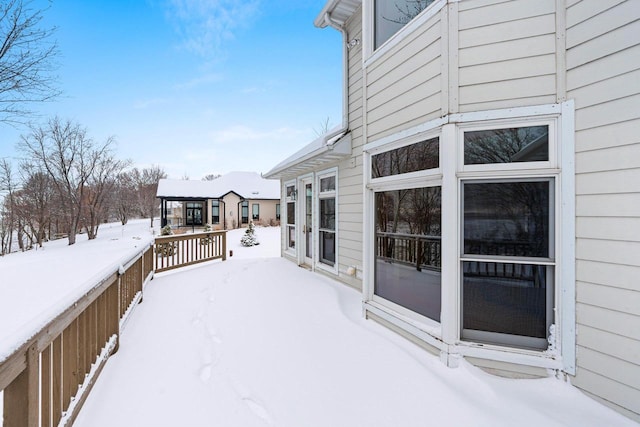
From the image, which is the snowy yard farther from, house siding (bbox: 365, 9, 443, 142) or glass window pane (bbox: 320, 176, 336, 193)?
glass window pane (bbox: 320, 176, 336, 193)

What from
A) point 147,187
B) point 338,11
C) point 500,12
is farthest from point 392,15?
point 147,187

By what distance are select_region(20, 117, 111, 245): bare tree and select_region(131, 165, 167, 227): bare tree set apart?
48.6 feet

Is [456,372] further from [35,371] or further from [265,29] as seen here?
[265,29]

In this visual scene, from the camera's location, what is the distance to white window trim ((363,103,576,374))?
2180 mm

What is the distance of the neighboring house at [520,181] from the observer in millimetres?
1966

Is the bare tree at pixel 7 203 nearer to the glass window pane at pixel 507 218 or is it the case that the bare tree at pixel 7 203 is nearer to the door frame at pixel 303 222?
the door frame at pixel 303 222

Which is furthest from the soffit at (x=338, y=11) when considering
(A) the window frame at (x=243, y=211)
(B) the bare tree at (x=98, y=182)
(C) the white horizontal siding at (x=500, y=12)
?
(A) the window frame at (x=243, y=211)

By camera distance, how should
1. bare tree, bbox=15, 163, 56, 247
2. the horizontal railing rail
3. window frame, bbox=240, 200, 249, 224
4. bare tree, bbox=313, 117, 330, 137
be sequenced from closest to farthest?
the horizontal railing rail → bare tree, bbox=15, 163, 56, 247 → bare tree, bbox=313, 117, 330, 137 → window frame, bbox=240, 200, 249, 224

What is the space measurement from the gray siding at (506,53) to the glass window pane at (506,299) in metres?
1.34

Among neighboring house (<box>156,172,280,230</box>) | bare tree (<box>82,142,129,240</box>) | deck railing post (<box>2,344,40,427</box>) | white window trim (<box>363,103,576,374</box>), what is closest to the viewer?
deck railing post (<box>2,344,40,427</box>)

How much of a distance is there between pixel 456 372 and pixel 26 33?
27.4 feet

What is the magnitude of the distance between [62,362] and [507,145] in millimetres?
3480

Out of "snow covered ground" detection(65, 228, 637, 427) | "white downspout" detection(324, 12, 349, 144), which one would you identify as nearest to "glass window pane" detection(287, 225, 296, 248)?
"white downspout" detection(324, 12, 349, 144)

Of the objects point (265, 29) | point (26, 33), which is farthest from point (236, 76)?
point (26, 33)
